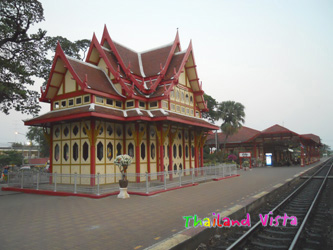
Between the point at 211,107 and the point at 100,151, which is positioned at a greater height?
the point at 211,107

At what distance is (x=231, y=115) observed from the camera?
129ft

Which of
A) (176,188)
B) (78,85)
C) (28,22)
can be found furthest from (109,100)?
(28,22)

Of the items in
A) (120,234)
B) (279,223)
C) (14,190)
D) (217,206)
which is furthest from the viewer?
(14,190)

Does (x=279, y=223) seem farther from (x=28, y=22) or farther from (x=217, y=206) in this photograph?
(x=28, y=22)

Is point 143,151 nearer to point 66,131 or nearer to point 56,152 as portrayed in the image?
point 66,131

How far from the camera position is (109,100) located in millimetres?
16531

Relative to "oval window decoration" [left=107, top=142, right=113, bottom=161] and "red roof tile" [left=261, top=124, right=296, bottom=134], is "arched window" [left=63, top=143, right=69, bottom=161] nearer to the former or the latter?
"oval window decoration" [left=107, top=142, right=113, bottom=161]

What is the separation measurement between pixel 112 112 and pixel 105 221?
28.1 ft

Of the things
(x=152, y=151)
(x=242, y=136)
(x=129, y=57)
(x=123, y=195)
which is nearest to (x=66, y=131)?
(x=152, y=151)

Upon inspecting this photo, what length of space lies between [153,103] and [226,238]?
1247 cm

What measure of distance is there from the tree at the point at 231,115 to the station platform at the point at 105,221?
27.2 metres

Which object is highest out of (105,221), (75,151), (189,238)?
(75,151)

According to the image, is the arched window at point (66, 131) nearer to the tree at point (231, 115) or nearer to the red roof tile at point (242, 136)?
the tree at point (231, 115)

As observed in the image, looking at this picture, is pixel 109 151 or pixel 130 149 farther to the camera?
pixel 130 149
